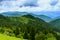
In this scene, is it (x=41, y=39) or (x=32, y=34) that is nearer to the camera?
(x=41, y=39)

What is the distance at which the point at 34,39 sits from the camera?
84.7m

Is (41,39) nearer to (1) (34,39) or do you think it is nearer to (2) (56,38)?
(1) (34,39)

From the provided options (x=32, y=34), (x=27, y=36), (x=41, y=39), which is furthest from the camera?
(x=32, y=34)

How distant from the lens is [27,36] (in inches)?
3364

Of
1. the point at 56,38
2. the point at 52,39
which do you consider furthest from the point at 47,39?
the point at 56,38

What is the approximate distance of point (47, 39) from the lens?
8694cm

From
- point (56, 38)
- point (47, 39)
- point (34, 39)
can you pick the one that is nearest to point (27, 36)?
point (34, 39)

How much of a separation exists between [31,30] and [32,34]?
19.0 ft

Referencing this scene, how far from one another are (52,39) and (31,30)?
13.2 m

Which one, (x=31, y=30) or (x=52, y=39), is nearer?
(x=52, y=39)

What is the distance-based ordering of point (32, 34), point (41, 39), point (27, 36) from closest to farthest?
point (41, 39)
point (27, 36)
point (32, 34)

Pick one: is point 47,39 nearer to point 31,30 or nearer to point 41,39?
point 41,39

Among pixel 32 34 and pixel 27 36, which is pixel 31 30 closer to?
pixel 32 34

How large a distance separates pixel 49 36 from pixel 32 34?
7.97 m
